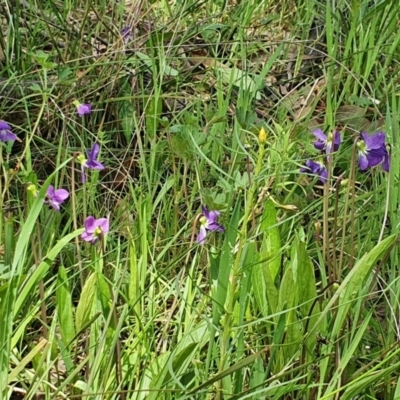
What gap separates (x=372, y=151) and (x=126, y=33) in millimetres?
978

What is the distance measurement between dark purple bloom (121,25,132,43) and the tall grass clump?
0.02 meters

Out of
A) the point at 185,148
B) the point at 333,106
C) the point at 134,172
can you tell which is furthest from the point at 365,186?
the point at 134,172

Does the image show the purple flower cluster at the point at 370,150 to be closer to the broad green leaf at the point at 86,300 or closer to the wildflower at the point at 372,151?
the wildflower at the point at 372,151

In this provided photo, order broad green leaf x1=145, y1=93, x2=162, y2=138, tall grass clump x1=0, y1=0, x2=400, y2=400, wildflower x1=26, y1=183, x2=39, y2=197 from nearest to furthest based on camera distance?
tall grass clump x1=0, y1=0, x2=400, y2=400 < wildflower x1=26, y1=183, x2=39, y2=197 < broad green leaf x1=145, y1=93, x2=162, y2=138

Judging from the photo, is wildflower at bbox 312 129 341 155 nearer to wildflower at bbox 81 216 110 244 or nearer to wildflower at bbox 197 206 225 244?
wildflower at bbox 197 206 225 244

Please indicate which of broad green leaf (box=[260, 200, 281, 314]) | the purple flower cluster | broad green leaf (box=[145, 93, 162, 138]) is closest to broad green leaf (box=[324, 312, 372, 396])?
broad green leaf (box=[260, 200, 281, 314])

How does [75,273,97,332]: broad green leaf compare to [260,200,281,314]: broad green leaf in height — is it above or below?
below

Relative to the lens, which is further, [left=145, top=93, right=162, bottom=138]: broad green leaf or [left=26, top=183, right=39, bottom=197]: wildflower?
[left=145, top=93, right=162, bottom=138]: broad green leaf

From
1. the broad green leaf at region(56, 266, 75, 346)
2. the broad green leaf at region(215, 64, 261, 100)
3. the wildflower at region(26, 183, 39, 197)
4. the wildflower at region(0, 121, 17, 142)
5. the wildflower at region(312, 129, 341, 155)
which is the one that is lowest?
the broad green leaf at region(56, 266, 75, 346)

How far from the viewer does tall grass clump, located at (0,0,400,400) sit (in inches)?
41.6

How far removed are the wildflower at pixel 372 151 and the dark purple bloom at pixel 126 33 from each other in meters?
0.95

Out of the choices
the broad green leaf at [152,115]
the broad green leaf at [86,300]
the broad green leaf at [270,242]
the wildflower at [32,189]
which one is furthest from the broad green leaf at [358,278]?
the broad green leaf at [152,115]

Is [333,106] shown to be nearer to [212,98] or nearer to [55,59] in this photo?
[212,98]

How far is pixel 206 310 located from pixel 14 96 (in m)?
0.88
